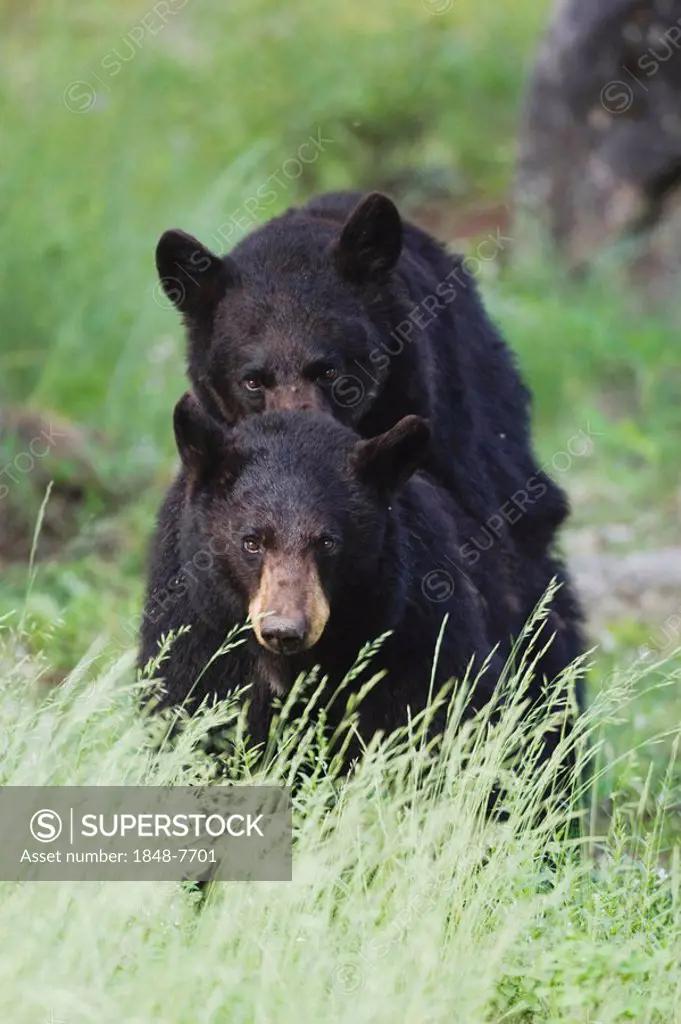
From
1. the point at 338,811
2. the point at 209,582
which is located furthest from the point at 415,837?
the point at 209,582

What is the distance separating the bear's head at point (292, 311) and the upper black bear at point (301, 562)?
790 mm

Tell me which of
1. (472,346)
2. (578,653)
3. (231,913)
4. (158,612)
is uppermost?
(472,346)

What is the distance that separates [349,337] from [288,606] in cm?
163

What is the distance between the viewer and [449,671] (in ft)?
15.8

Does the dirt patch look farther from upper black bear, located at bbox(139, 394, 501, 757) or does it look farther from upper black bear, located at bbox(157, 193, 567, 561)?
upper black bear, located at bbox(139, 394, 501, 757)

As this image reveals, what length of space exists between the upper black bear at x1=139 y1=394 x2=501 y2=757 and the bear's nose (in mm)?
67

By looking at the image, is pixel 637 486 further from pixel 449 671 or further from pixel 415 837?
pixel 415 837

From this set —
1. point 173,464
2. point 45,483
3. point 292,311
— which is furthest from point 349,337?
point 173,464

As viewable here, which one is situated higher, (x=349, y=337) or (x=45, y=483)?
(x=45, y=483)

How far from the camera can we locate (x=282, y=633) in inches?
163

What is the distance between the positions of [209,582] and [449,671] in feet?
2.29

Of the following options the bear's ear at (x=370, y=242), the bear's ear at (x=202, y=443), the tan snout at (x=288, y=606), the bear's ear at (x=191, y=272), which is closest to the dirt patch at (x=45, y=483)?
the bear's ear at (x=191, y=272)

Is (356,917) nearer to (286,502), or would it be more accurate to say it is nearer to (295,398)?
(286,502)

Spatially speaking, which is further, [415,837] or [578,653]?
[578,653]
